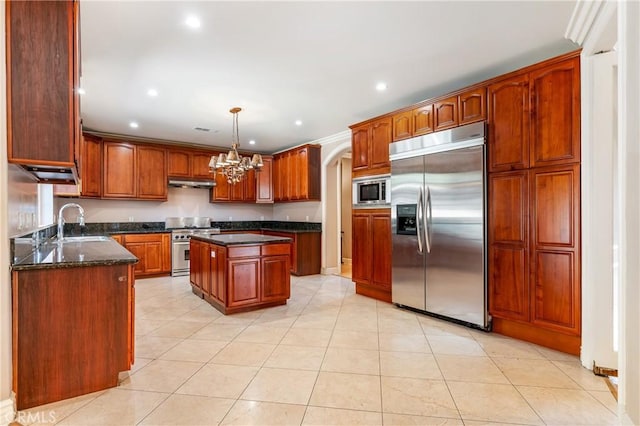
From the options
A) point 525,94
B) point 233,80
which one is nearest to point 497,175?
point 525,94

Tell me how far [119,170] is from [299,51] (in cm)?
461

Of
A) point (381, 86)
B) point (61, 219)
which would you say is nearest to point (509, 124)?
point (381, 86)

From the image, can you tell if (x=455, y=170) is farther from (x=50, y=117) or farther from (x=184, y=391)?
(x=50, y=117)

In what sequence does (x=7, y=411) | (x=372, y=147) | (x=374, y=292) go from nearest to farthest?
1. (x=7, y=411)
2. (x=372, y=147)
3. (x=374, y=292)

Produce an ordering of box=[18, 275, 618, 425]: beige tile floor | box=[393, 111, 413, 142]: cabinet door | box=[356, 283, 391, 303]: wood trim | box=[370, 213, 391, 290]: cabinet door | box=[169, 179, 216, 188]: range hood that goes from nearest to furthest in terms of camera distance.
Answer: box=[18, 275, 618, 425]: beige tile floor
box=[393, 111, 413, 142]: cabinet door
box=[370, 213, 391, 290]: cabinet door
box=[356, 283, 391, 303]: wood trim
box=[169, 179, 216, 188]: range hood

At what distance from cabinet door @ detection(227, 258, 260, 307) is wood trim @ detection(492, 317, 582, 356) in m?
2.60

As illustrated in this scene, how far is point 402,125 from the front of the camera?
4004 millimetres

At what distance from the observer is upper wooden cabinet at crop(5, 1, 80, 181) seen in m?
1.78

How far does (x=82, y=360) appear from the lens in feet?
6.86

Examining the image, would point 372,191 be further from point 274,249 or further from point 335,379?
point 335,379

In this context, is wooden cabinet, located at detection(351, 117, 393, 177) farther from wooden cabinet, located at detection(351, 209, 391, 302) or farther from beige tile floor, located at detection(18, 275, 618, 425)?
beige tile floor, located at detection(18, 275, 618, 425)

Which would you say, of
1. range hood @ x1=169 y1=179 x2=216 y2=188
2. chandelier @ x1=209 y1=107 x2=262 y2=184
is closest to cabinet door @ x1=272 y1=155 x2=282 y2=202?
range hood @ x1=169 y1=179 x2=216 y2=188

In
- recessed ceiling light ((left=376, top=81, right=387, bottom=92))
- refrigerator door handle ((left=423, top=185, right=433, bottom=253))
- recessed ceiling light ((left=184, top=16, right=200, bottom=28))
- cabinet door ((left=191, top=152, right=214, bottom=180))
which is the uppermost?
recessed ceiling light ((left=376, top=81, right=387, bottom=92))

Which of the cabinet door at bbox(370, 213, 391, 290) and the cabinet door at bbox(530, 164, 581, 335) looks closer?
the cabinet door at bbox(530, 164, 581, 335)
